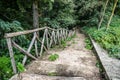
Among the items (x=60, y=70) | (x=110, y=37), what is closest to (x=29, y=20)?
(x=60, y=70)

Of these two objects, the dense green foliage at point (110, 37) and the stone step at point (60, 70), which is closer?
the stone step at point (60, 70)

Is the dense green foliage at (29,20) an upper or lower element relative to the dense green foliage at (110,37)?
upper

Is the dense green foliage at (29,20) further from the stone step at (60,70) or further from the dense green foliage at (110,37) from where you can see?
the stone step at (60,70)

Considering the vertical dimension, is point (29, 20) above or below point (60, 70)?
above

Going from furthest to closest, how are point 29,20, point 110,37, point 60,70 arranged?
1. point 110,37
2. point 29,20
3. point 60,70

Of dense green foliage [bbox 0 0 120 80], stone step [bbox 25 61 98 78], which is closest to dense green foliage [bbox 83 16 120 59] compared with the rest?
dense green foliage [bbox 0 0 120 80]

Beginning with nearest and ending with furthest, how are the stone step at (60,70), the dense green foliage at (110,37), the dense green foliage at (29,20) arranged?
1. the stone step at (60,70)
2. the dense green foliage at (29,20)
3. the dense green foliage at (110,37)

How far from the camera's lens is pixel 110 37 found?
43.4 ft

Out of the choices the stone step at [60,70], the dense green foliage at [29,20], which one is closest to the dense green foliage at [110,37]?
the dense green foliage at [29,20]

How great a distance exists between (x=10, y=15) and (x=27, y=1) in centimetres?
120

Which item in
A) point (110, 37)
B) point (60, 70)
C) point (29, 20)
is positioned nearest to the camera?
point (60, 70)

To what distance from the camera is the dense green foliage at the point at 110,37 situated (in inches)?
266

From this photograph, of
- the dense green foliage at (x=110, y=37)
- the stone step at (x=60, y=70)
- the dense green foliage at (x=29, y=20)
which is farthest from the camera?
the dense green foliage at (x=110, y=37)

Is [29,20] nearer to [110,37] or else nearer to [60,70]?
[60,70]
